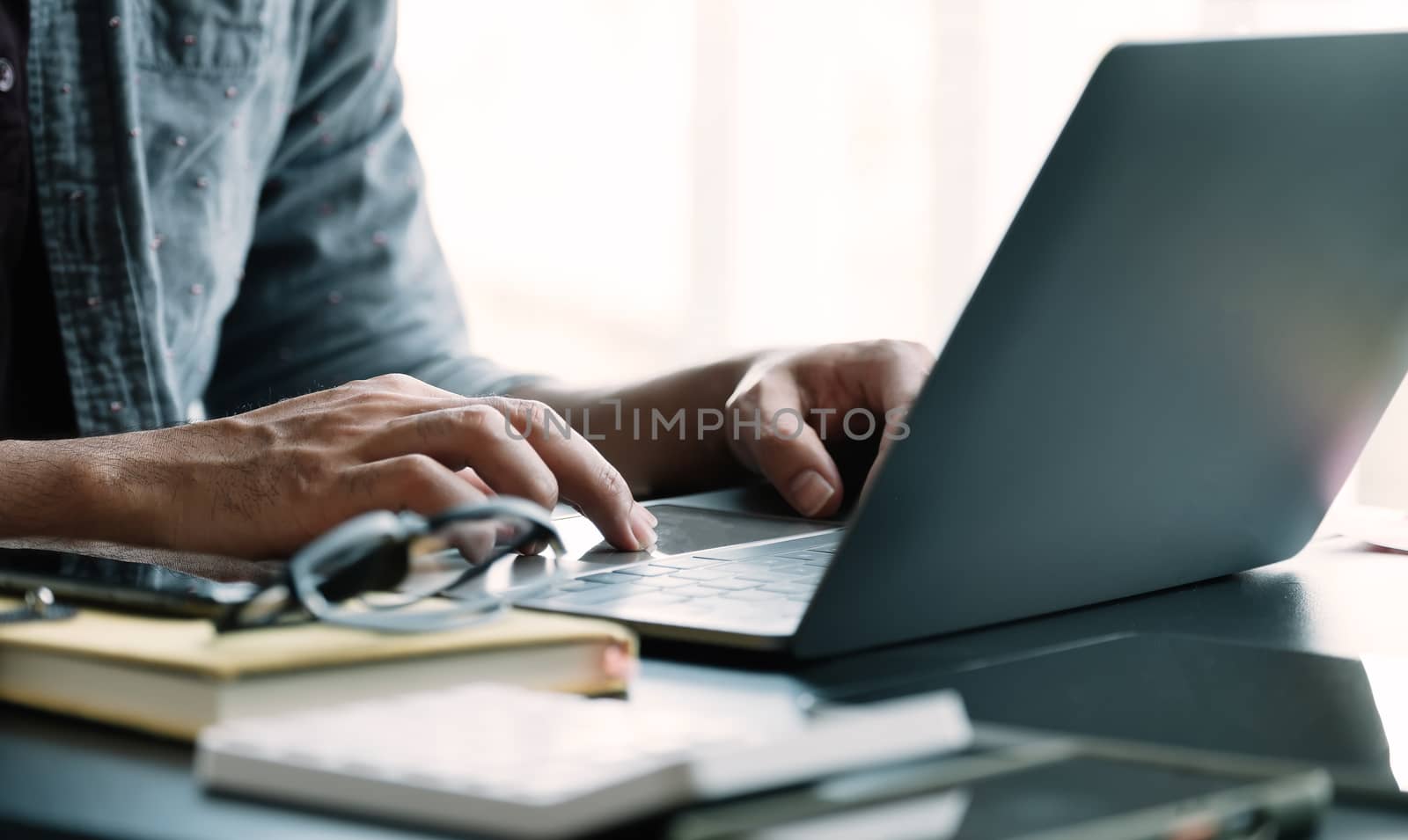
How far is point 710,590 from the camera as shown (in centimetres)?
58

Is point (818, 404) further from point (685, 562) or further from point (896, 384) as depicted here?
point (685, 562)

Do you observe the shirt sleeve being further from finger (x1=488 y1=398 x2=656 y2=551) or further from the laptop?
the laptop

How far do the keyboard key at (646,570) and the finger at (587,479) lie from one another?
0.14 ft

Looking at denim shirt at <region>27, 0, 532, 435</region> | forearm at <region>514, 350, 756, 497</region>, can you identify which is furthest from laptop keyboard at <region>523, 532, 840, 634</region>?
denim shirt at <region>27, 0, 532, 435</region>

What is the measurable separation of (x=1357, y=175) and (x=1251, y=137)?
82mm

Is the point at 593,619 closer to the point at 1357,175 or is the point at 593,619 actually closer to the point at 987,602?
the point at 987,602

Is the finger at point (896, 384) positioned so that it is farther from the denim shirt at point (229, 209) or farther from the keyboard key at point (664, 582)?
the denim shirt at point (229, 209)

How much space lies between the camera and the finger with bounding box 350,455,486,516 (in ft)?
2.06

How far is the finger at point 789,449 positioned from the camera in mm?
815

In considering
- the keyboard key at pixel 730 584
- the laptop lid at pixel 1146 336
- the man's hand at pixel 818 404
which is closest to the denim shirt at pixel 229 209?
the man's hand at pixel 818 404

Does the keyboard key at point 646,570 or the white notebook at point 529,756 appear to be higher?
the white notebook at point 529,756

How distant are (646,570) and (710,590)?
0.19 ft

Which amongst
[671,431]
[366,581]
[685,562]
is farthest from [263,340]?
[366,581]

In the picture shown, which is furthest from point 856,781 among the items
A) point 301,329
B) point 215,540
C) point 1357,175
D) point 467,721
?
point 301,329
